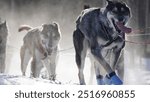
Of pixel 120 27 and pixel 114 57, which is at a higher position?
pixel 120 27

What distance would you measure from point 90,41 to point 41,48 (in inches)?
17.9

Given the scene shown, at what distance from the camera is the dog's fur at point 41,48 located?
13.9ft

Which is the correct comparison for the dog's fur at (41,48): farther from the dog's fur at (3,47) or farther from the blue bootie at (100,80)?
the blue bootie at (100,80)

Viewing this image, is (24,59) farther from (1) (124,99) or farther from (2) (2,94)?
(1) (124,99)

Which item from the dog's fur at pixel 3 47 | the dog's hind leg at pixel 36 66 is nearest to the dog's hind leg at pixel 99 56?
the dog's hind leg at pixel 36 66

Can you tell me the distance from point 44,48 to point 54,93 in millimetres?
487

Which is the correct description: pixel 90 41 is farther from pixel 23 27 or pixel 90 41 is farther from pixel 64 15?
pixel 23 27

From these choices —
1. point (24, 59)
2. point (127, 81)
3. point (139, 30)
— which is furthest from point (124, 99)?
point (24, 59)

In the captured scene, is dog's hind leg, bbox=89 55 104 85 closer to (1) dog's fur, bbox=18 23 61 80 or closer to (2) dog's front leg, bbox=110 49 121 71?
(2) dog's front leg, bbox=110 49 121 71

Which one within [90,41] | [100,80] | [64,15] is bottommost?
[100,80]

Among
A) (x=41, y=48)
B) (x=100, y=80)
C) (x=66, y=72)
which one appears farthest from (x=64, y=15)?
(x=100, y=80)

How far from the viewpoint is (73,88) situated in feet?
12.8

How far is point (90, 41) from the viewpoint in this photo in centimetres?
395

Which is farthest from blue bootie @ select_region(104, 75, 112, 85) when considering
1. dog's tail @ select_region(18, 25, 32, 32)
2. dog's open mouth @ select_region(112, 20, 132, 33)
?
dog's tail @ select_region(18, 25, 32, 32)
